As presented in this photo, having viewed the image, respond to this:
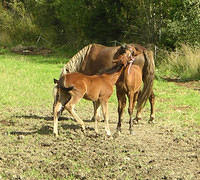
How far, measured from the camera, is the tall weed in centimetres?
1686

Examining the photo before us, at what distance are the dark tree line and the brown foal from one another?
1070cm

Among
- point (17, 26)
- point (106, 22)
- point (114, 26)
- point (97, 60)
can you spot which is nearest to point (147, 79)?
point (97, 60)

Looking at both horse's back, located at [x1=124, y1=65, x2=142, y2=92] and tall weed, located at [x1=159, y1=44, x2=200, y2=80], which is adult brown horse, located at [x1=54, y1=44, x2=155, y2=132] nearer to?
horse's back, located at [x1=124, y1=65, x2=142, y2=92]

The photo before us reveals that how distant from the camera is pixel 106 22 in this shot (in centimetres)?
2373

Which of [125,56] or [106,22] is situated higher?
[106,22]

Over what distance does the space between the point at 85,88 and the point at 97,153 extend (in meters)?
1.39

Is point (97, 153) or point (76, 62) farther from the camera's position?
point (76, 62)

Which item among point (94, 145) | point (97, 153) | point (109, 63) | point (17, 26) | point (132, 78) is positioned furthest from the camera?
point (17, 26)

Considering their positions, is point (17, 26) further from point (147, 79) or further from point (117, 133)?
point (117, 133)

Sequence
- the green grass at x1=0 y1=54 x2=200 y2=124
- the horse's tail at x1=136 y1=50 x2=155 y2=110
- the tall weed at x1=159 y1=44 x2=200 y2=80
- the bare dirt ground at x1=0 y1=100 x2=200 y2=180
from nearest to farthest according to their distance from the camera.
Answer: the bare dirt ground at x1=0 y1=100 x2=200 y2=180 → the horse's tail at x1=136 y1=50 x2=155 y2=110 → the green grass at x1=0 y1=54 x2=200 y2=124 → the tall weed at x1=159 y1=44 x2=200 y2=80

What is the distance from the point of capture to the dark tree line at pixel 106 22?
19797 millimetres

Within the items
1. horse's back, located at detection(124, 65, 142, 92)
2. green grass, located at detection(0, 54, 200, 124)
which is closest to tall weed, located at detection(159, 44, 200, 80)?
green grass, located at detection(0, 54, 200, 124)

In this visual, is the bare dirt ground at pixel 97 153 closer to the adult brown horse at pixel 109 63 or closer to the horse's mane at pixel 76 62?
the adult brown horse at pixel 109 63

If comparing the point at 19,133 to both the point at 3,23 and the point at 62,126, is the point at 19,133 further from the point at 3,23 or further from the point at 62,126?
the point at 3,23
